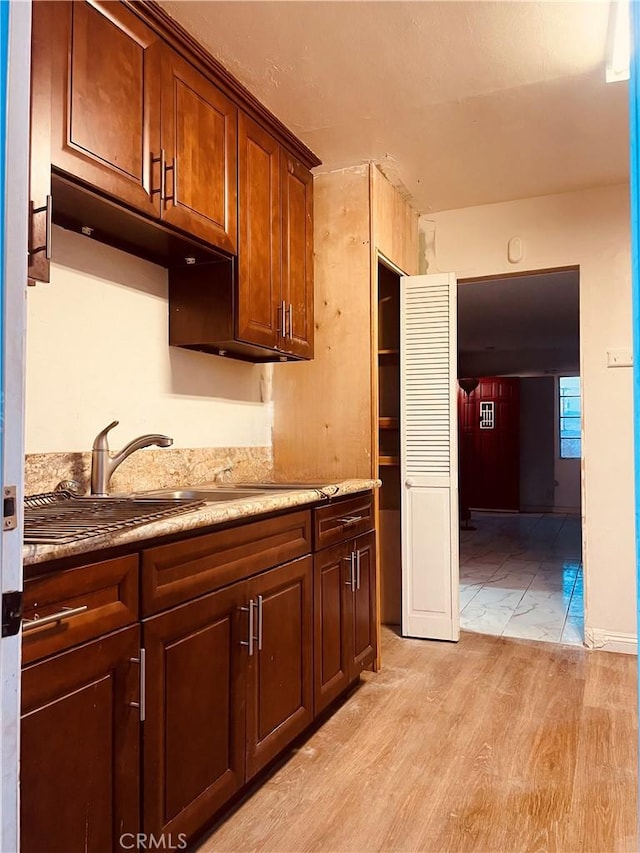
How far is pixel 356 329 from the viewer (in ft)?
10.2

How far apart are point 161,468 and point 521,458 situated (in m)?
8.62

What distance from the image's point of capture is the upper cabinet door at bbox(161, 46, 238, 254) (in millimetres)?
1906

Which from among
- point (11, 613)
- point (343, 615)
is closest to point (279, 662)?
point (343, 615)

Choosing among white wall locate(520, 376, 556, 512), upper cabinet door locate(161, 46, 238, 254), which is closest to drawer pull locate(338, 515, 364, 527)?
upper cabinet door locate(161, 46, 238, 254)

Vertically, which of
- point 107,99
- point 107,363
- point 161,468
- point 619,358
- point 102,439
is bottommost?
point 161,468

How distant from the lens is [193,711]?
1.53 meters

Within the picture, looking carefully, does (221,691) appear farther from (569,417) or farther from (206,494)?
(569,417)

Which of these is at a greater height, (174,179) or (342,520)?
(174,179)

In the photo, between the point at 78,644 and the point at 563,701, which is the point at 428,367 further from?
the point at 78,644

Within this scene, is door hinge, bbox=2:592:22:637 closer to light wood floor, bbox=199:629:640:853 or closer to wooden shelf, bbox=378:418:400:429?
light wood floor, bbox=199:629:640:853

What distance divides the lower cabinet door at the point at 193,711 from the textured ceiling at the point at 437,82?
5.98 feet

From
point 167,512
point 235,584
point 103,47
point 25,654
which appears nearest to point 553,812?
point 235,584

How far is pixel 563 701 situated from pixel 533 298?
4307 mm
